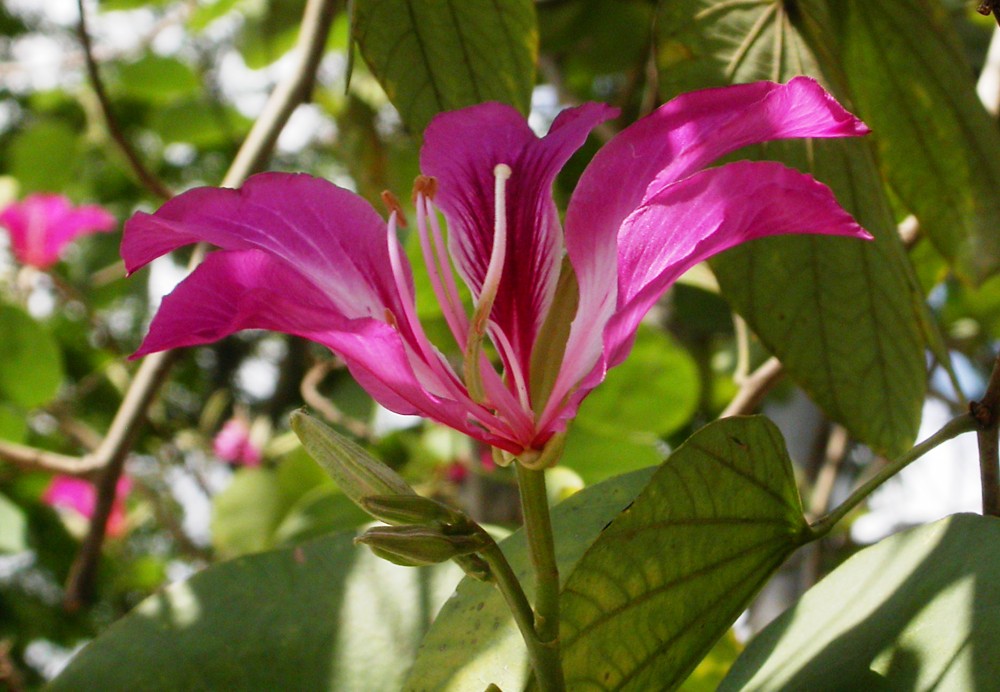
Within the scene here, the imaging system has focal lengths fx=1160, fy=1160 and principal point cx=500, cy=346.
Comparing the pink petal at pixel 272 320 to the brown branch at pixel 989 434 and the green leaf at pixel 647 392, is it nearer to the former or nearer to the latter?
the brown branch at pixel 989 434

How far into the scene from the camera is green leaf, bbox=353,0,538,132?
452mm

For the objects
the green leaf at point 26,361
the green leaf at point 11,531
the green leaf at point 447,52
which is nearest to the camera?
the green leaf at point 447,52

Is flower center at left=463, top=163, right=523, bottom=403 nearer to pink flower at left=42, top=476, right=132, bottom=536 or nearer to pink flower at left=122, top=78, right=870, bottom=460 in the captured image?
pink flower at left=122, top=78, right=870, bottom=460

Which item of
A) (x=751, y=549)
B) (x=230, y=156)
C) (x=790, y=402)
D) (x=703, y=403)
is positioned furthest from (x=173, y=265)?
(x=751, y=549)

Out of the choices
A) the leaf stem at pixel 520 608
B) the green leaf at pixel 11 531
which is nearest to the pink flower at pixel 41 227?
the green leaf at pixel 11 531

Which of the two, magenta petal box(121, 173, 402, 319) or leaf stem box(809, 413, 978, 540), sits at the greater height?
magenta petal box(121, 173, 402, 319)

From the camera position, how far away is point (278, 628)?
47 centimetres

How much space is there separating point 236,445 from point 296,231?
147 cm

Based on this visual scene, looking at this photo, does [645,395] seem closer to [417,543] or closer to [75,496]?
[417,543]

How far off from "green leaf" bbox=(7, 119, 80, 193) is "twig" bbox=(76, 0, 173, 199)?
2.84ft

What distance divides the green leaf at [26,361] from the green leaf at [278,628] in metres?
0.83

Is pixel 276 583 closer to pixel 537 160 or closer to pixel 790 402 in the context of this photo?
pixel 537 160

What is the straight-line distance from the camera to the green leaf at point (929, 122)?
535 millimetres

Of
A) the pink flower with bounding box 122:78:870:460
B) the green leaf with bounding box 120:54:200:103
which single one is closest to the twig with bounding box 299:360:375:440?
the green leaf with bounding box 120:54:200:103
